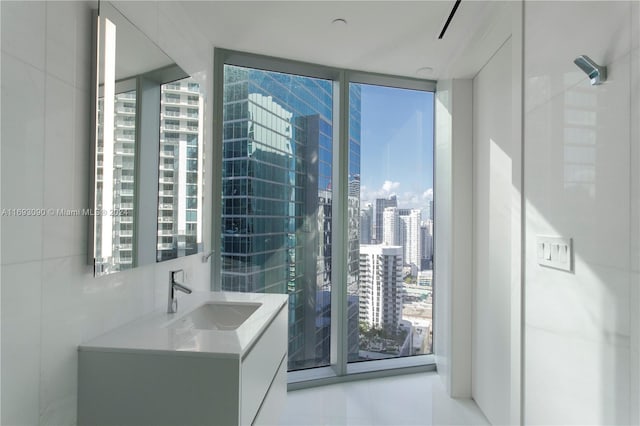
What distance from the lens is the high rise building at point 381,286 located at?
2895 mm

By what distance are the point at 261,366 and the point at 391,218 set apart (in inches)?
71.0

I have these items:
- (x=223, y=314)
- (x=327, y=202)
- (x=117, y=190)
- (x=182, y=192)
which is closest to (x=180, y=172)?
(x=182, y=192)

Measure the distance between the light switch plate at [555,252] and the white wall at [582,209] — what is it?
0.03 metres

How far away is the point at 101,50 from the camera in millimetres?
1286

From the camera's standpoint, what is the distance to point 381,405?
2426mm

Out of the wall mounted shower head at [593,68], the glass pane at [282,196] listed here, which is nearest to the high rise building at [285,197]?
the glass pane at [282,196]

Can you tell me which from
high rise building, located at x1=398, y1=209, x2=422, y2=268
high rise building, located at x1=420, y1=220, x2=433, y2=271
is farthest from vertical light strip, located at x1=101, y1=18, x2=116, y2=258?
high rise building, located at x1=420, y1=220, x2=433, y2=271

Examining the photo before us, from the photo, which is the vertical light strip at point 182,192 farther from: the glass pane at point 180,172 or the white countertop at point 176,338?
the white countertop at point 176,338

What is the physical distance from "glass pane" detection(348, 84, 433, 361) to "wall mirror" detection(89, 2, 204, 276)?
130cm

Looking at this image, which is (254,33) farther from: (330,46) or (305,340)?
(305,340)

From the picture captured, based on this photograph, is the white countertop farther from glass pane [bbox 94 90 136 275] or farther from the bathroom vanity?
glass pane [bbox 94 90 136 275]

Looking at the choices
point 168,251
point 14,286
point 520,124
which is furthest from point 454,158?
point 14,286

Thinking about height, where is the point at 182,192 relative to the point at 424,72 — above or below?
below

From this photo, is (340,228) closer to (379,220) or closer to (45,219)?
(379,220)
